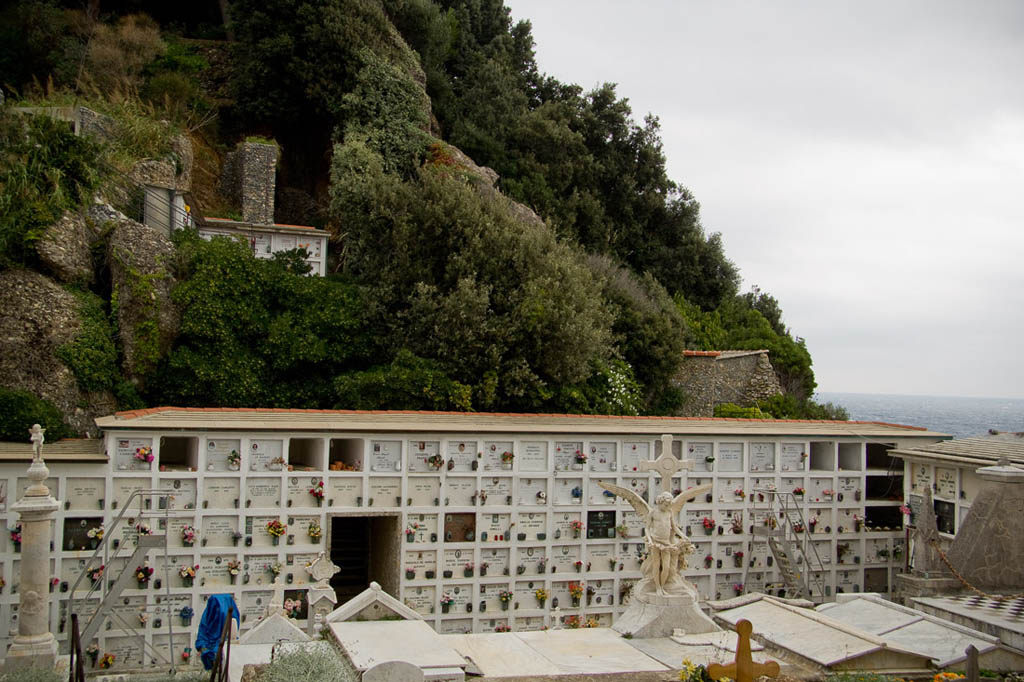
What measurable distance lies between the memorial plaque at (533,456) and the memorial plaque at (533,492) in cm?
22

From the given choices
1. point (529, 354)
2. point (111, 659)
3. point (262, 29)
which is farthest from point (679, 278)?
point (111, 659)

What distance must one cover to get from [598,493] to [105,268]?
37.3 feet

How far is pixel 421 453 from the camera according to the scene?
49.8ft

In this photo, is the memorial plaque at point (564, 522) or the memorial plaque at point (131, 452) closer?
the memorial plaque at point (131, 452)

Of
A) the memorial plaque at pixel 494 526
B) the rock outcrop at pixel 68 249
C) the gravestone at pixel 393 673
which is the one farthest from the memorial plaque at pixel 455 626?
the rock outcrop at pixel 68 249

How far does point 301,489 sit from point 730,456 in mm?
8330

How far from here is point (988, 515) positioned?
41.2ft

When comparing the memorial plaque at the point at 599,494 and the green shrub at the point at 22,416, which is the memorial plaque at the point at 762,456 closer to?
the memorial plaque at the point at 599,494

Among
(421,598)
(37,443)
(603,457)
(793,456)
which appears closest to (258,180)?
(603,457)

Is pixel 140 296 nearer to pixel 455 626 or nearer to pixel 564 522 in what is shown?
pixel 455 626

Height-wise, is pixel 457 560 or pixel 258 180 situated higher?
pixel 258 180

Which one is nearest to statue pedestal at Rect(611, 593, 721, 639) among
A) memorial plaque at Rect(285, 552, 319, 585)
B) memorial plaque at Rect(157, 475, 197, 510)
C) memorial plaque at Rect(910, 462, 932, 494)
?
memorial plaque at Rect(285, 552, 319, 585)

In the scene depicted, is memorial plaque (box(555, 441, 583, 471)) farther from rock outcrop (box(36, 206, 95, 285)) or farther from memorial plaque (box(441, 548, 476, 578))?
rock outcrop (box(36, 206, 95, 285))

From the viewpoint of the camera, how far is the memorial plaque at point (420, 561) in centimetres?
1499
